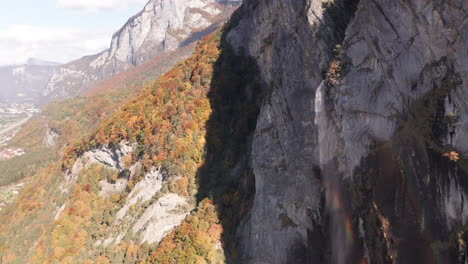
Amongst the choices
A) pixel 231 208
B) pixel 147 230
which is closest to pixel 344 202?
pixel 231 208

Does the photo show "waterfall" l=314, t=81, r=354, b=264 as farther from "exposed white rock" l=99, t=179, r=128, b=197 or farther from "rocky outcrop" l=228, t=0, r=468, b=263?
"exposed white rock" l=99, t=179, r=128, b=197

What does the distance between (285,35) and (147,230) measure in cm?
2584

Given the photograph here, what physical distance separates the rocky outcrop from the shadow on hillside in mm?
4785

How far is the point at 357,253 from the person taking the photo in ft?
57.8

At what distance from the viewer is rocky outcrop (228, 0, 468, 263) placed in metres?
13.1

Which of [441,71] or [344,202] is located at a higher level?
[441,71]

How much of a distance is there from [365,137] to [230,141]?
24.1m

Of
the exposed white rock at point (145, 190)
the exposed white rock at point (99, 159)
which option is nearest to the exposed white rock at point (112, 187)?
the exposed white rock at point (99, 159)

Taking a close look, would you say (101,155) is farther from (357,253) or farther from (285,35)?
(357,253)

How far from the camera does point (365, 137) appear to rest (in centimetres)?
1658

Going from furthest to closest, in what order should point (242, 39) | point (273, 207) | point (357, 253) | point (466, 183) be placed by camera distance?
point (242, 39) < point (273, 207) < point (357, 253) < point (466, 183)

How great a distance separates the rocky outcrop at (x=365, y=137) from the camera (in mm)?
13125

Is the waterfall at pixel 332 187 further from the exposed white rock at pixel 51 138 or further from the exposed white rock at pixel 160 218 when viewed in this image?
the exposed white rock at pixel 51 138

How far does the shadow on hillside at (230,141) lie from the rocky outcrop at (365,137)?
4785 mm
